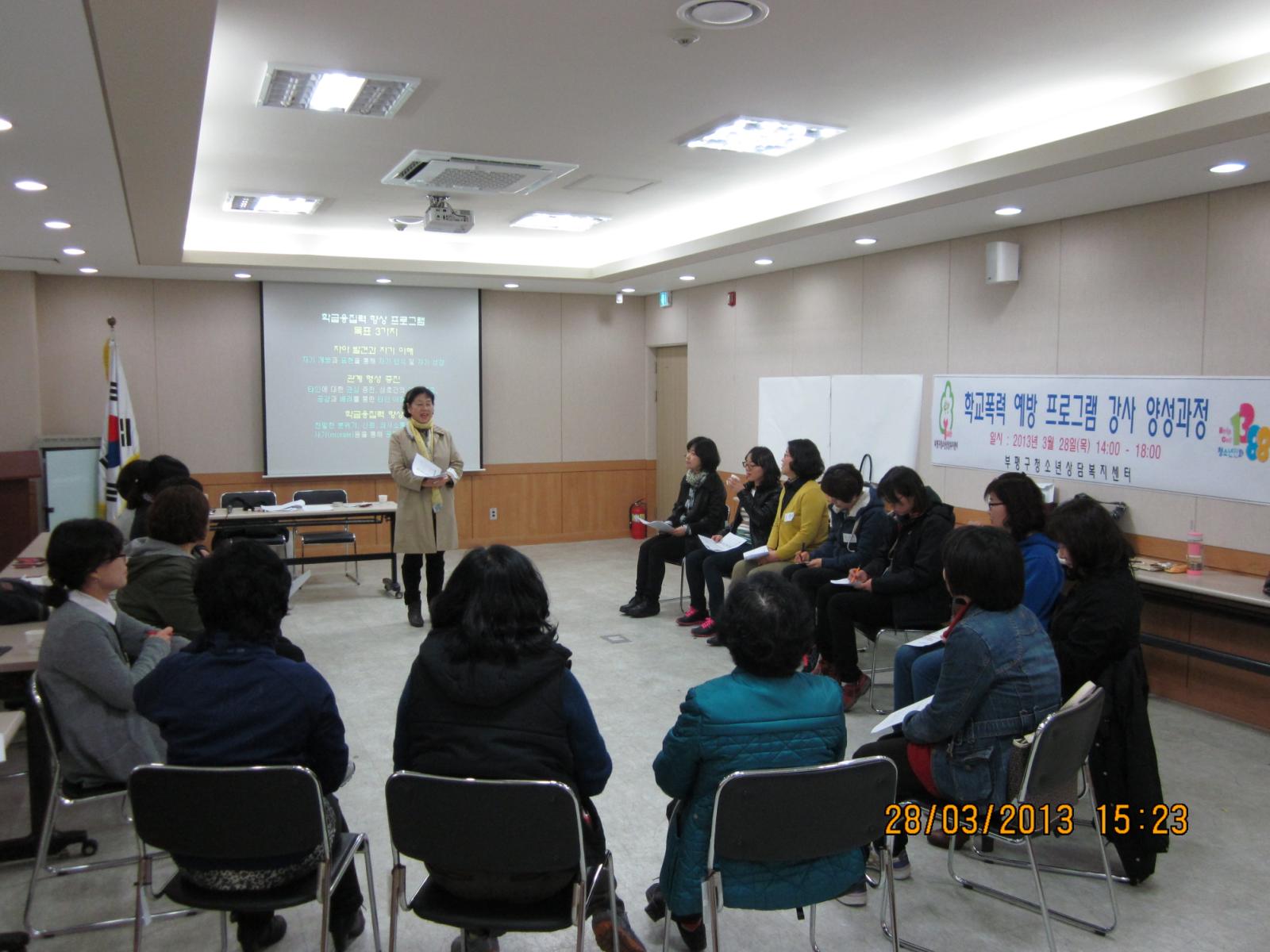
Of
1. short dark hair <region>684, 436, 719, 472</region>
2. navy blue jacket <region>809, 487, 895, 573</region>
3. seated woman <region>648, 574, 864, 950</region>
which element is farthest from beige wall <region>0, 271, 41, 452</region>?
seated woman <region>648, 574, 864, 950</region>

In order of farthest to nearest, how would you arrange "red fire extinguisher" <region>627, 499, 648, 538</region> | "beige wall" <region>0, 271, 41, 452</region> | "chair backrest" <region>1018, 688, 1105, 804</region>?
"red fire extinguisher" <region>627, 499, 648, 538</region>
"beige wall" <region>0, 271, 41, 452</region>
"chair backrest" <region>1018, 688, 1105, 804</region>

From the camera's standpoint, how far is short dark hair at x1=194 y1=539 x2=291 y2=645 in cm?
215

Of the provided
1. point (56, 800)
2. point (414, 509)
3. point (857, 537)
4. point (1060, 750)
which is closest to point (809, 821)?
point (1060, 750)

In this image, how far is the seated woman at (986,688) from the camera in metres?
2.47

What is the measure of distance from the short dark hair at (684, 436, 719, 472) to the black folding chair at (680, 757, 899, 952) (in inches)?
168

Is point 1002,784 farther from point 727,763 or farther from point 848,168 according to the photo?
point 848,168

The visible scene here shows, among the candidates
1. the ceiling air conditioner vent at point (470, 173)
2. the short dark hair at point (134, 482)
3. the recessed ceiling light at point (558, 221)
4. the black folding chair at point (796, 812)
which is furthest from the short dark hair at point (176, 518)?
the recessed ceiling light at point (558, 221)

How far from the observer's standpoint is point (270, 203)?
21.2ft

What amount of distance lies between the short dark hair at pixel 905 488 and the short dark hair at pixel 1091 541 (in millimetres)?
1297

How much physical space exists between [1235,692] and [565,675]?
388 cm

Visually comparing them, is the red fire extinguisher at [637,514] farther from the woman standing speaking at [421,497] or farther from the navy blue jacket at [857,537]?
the navy blue jacket at [857,537]

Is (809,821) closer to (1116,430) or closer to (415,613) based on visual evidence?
(1116,430)

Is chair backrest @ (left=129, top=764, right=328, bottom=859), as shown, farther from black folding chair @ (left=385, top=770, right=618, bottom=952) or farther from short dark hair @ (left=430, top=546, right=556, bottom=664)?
short dark hair @ (left=430, top=546, right=556, bottom=664)

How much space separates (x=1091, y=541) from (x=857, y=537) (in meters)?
2.00
